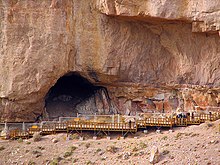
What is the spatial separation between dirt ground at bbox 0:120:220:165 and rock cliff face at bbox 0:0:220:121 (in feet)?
11.8

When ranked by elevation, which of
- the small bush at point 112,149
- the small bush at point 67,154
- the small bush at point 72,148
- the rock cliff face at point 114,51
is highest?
the rock cliff face at point 114,51

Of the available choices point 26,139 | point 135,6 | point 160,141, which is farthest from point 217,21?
point 26,139

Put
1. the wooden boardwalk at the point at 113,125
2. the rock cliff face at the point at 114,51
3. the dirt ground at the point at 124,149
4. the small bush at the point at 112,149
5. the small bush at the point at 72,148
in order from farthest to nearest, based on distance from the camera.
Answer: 1. the rock cliff face at the point at 114,51
2. the wooden boardwalk at the point at 113,125
3. the small bush at the point at 72,148
4. the small bush at the point at 112,149
5. the dirt ground at the point at 124,149

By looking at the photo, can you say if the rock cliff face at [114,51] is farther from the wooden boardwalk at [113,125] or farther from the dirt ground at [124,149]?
the dirt ground at [124,149]

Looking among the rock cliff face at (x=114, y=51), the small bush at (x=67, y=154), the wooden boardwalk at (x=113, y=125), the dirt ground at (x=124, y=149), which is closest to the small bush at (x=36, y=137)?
the dirt ground at (x=124, y=149)

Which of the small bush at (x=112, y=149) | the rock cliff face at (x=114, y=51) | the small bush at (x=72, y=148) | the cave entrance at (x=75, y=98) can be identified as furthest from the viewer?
the cave entrance at (x=75, y=98)

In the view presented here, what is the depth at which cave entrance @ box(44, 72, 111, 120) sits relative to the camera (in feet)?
117

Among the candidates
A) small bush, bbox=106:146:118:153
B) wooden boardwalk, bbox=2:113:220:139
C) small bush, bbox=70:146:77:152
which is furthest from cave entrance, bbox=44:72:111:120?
small bush, bbox=106:146:118:153

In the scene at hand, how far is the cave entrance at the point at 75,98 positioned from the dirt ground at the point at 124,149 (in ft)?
15.5

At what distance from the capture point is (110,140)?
97.1 ft

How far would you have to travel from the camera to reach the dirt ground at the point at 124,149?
→ 25266 mm

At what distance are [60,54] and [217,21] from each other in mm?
8689

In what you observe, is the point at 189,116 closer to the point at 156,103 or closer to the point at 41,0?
the point at 156,103

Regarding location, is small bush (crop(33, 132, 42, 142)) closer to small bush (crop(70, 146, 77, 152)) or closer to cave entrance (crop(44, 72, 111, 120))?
small bush (crop(70, 146, 77, 152))
